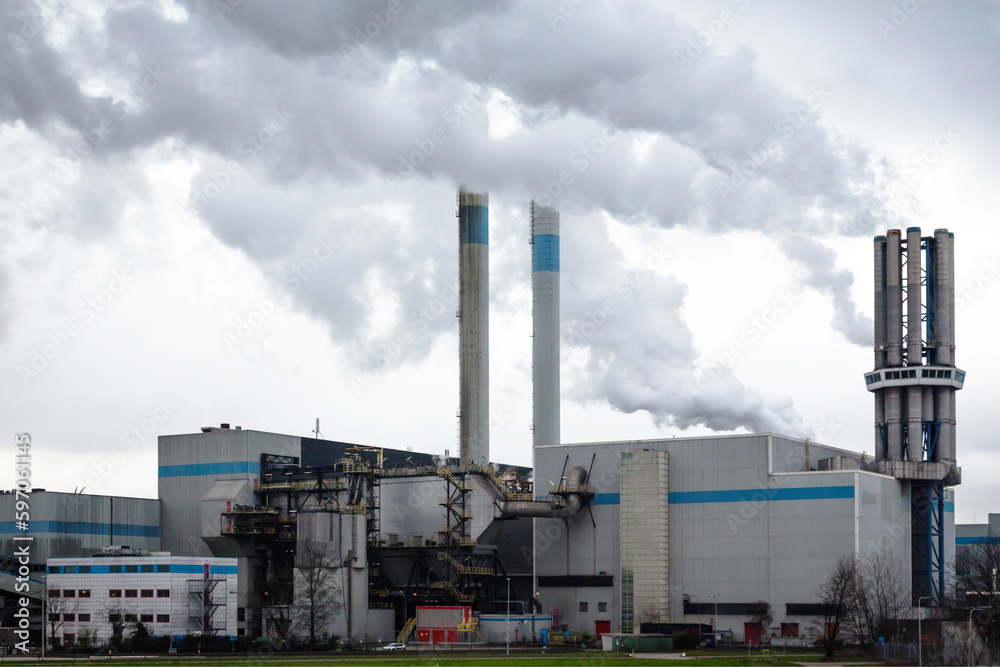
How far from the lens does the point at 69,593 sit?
307 feet

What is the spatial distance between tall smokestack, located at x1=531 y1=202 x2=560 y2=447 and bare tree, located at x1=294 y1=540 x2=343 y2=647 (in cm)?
3142

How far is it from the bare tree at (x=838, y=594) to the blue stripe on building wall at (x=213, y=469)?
48.7m

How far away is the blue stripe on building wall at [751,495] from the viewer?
8819cm

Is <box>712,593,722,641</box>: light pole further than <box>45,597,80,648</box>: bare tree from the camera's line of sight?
No

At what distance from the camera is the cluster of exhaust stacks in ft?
315

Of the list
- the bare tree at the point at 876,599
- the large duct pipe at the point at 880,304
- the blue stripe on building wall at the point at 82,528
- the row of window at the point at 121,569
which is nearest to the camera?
the bare tree at the point at 876,599

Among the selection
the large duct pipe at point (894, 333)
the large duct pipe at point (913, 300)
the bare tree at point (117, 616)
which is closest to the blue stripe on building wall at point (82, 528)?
the bare tree at point (117, 616)

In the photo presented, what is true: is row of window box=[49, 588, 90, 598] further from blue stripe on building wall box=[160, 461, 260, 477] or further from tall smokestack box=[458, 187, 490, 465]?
tall smokestack box=[458, 187, 490, 465]

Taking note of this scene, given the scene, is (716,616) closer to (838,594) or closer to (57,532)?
(838,594)

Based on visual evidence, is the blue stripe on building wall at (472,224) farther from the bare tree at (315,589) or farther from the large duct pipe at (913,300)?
the large duct pipe at (913,300)

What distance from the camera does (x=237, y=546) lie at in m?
106

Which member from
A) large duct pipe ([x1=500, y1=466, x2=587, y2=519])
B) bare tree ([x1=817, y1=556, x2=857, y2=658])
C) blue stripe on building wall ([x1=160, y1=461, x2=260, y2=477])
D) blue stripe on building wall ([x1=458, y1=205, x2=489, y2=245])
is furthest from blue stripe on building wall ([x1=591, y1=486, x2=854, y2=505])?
blue stripe on building wall ([x1=160, y1=461, x2=260, y2=477])

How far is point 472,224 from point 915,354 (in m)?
41.9

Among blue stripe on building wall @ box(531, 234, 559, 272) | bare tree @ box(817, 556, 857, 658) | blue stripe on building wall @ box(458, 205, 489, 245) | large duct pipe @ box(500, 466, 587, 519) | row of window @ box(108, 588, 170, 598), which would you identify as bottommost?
row of window @ box(108, 588, 170, 598)
